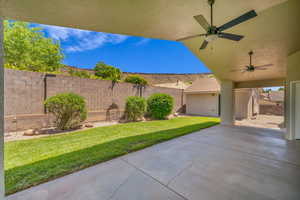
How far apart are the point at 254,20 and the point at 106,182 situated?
485 cm

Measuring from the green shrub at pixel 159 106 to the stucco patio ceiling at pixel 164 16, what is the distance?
18.9 feet

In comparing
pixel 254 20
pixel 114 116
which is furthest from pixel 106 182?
pixel 114 116

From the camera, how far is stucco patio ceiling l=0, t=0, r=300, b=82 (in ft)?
7.33

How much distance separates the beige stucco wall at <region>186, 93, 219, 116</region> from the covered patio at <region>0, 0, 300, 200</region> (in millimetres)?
8146

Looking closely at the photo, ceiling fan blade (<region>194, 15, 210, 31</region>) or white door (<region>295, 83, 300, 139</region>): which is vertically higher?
ceiling fan blade (<region>194, 15, 210, 31</region>)

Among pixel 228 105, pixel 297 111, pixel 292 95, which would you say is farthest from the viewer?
pixel 228 105

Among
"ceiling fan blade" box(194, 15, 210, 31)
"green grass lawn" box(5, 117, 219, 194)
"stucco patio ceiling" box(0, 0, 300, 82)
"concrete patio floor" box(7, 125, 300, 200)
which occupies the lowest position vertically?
"concrete patio floor" box(7, 125, 300, 200)

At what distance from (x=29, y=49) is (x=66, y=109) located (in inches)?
341

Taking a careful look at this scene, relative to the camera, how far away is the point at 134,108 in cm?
879

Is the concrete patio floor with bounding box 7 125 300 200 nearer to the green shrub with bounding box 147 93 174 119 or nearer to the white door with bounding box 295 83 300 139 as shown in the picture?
the white door with bounding box 295 83 300 139

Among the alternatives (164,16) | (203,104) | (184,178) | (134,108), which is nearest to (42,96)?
(134,108)

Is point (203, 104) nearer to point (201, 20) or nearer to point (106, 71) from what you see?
point (201, 20)

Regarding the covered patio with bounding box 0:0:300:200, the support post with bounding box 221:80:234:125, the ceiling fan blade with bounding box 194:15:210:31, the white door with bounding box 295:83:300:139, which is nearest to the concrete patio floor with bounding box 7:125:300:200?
the covered patio with bounding box 0:0:300:200

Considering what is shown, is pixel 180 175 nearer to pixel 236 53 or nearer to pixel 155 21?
pixel 155 21
